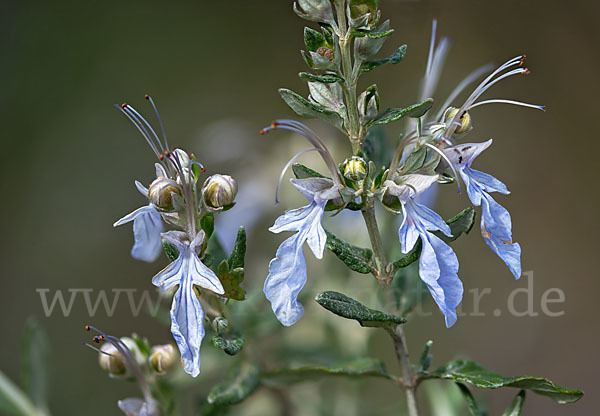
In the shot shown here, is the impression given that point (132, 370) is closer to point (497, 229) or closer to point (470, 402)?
point (470, 402)

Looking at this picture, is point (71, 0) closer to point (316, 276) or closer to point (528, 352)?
point (316, 276)

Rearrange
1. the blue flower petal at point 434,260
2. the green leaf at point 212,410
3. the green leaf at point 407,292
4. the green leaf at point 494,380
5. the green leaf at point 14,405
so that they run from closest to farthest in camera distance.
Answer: the blue flower petal at point 434,260 → the green leaf at point 494,380 → the green leaf at point 407,292 → the green leaf at point 212,410 → the green leaf at point 14,405

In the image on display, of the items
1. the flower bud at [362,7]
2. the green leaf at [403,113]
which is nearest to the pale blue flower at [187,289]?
the green leaf at [403,113]

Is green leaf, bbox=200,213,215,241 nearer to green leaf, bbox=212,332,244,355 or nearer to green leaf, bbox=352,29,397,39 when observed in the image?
green leaf, bbox=212,332,244,355

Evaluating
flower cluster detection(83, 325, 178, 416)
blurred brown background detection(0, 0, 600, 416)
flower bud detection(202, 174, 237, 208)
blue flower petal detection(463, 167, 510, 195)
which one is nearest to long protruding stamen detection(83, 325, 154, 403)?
flower cluster detection(83, 325, 178, 416)

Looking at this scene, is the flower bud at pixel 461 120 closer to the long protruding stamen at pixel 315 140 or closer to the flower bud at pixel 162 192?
the long protruding stamen at pixel 315 140

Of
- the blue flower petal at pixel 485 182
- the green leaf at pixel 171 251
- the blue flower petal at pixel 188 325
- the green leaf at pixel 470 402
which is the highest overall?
the blue flower petal at pixel 485 182
